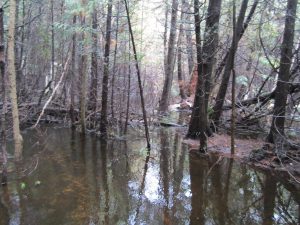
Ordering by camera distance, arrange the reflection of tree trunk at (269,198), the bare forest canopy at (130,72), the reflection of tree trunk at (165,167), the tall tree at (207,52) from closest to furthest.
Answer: the reflection of tree trunk at (269,198) < the reflection of tree trunk at (165,167) < the bare forest canopy at (130,72) < the tall tree at (207,52)

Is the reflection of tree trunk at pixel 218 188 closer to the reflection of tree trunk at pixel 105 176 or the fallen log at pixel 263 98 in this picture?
the reflection of tree trunk at pixel 105 176

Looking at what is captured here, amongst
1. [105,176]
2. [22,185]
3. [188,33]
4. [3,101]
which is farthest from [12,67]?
[188,33]

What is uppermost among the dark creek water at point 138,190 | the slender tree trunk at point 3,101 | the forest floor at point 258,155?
the slender tree trunk at point 3,101

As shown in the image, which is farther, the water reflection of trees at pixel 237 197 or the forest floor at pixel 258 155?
the forest floor at pixel 258 155

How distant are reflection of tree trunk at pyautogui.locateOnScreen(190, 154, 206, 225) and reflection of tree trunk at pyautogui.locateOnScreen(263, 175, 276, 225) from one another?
1070 millimetres

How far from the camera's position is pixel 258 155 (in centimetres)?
868

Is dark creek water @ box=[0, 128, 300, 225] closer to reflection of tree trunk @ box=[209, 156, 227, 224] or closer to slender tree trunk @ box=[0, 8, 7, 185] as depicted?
reflection of tree trunk @ box=[209, 156, 227, 224]

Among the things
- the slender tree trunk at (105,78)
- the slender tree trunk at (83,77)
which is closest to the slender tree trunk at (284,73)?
the slender tree trunk at (105,78)

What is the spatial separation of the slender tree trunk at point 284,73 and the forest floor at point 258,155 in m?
0.45

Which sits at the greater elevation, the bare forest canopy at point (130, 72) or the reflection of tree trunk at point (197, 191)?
the bare forest canopy at point (130, 72)

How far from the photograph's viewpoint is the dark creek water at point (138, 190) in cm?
545

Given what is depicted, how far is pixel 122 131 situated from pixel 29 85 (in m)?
4.83

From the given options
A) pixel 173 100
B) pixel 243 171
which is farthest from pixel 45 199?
pixel 173 100

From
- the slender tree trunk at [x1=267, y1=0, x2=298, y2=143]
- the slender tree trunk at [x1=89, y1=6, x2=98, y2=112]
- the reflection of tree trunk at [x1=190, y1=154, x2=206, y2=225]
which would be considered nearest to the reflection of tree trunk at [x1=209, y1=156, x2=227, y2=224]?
the reflection of tree trunk at [x1=190, y1=154, x2=206, y2=225]
